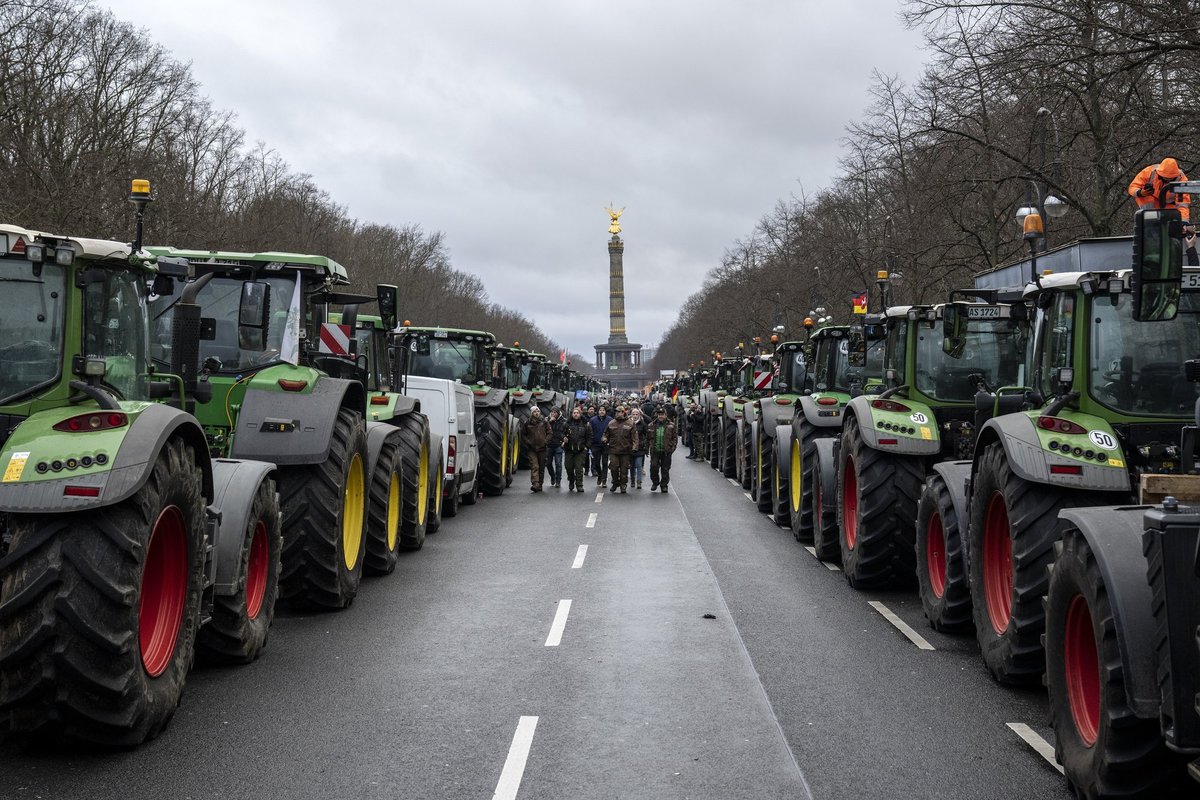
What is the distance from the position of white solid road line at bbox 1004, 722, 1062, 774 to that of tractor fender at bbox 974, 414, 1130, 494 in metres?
1.39

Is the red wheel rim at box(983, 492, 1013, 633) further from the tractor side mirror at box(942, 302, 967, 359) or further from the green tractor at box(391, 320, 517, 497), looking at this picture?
the green tractor at box(391, 320, 517, 497)

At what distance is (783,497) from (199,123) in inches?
1271

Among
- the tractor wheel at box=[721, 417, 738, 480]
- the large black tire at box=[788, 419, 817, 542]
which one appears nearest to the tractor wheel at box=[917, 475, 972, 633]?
the large black tire at box=[788, 419, 817, 542]

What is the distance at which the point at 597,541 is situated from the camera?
16453 millimetres

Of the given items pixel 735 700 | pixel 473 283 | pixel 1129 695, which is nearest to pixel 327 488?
pixel 735 700

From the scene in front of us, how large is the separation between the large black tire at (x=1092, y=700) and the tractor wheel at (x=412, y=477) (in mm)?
9605

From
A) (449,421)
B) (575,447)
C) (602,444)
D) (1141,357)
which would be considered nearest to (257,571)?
(1141,357)

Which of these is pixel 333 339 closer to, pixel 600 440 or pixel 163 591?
pixel 163 591

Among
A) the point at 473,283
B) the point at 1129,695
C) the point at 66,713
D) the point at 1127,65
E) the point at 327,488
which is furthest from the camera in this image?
the point at 473,283

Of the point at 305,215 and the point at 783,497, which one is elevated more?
the point at 305,215

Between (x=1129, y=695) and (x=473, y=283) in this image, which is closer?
(x=1129, y=695)

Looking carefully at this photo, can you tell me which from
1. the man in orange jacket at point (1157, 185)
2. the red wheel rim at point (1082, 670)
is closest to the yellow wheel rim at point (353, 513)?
the red wheel rim at point (1082, 670)

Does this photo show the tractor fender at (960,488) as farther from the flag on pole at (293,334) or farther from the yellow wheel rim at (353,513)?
the flag on pole at (293,334)

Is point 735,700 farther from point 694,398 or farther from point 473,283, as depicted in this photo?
point 473,283
